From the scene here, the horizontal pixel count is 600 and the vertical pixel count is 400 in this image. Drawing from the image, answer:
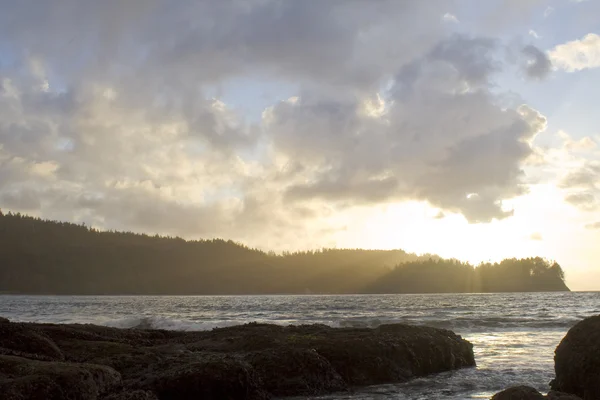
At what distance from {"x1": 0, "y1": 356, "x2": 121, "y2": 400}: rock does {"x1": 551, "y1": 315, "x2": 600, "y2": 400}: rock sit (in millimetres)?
9460

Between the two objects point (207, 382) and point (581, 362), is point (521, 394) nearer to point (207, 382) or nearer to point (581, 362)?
point (581, 362)

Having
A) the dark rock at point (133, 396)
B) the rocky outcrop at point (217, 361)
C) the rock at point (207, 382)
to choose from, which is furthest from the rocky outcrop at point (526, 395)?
the dark rock at point (133, 396)

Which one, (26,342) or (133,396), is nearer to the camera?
(133,396)

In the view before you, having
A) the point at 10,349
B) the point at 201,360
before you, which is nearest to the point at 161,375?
the point at 201,360

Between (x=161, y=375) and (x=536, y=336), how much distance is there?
88.1ft

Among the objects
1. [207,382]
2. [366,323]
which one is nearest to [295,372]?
[207,382]

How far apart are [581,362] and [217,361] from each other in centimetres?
772

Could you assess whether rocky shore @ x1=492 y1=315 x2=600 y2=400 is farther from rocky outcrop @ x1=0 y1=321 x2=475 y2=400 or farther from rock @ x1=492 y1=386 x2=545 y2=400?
rocky outcrop @ x1=0 y1=321 x2=475 y2=400

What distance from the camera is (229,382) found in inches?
464

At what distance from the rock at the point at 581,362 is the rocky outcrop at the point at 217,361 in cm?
492

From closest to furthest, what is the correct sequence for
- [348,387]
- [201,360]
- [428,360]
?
1. [201,360]
2. [348,387]
3. [428,360]

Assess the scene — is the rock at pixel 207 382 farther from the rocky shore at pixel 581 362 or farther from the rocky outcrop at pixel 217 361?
the rocky shore at pixel 581 362

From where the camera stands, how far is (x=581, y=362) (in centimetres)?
1173

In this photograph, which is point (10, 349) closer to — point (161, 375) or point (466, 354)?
point (161, 375)
